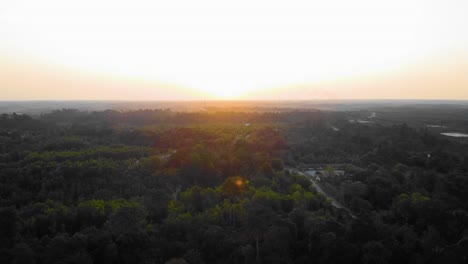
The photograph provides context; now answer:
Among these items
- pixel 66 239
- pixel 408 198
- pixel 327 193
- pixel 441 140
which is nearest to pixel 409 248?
pixel 408 198

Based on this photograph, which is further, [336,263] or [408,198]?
[408,198]

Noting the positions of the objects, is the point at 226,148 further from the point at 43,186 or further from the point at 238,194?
the point at 43,186

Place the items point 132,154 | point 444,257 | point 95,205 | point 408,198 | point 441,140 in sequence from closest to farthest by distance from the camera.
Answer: point 444,257, point 95,205, point 408,198, point 132,154, point 441,140

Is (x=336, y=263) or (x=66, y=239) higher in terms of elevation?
(x=66, y=239)

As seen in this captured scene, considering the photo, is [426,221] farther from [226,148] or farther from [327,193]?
[226,148]

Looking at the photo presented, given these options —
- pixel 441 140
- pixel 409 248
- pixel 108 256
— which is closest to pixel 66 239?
pixel 108 256

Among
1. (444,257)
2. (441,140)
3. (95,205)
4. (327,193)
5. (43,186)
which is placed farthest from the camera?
(441,140)
